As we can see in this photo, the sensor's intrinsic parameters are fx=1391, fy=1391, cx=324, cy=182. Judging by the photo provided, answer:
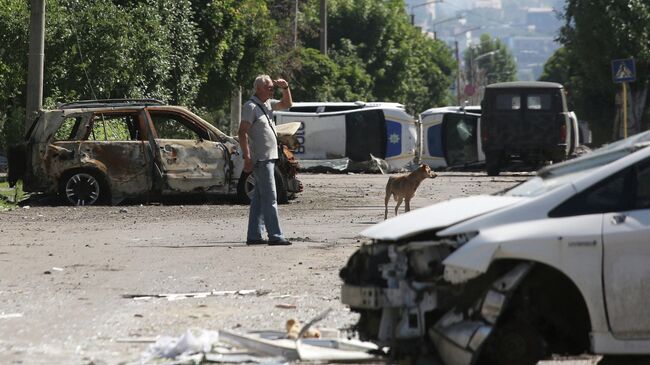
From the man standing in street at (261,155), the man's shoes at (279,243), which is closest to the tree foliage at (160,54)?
the man standing in street at (261,155)

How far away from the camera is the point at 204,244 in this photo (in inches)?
598

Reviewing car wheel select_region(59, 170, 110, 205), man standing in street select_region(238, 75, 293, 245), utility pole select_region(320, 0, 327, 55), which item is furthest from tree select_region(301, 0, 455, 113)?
man standing in street select_region(238, 75, 293, 245)

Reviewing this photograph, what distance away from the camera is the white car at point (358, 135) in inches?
1529

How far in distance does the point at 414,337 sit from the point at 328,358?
0.65 metres

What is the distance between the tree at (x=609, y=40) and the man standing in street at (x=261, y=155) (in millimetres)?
39570

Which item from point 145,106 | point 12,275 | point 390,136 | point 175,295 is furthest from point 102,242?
point 390,136

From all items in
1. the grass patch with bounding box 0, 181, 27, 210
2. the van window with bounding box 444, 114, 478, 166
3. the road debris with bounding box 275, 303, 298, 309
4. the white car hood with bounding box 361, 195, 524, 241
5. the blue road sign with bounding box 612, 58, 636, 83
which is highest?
the blue road sign with bounding box 612, 58, 636, 83

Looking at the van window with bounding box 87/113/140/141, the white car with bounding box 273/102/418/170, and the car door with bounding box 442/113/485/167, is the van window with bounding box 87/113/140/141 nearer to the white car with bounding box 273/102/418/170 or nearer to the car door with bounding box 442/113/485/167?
the white car with bounding box 273/102/418/170

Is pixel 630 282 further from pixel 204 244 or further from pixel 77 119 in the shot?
pixel 77 119

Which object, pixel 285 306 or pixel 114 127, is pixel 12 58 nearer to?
pixel 114 127

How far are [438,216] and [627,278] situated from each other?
3.61ft

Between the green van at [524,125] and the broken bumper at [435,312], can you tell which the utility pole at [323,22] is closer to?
the green van at [524,125]

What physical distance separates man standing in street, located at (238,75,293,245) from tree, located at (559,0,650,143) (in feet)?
130

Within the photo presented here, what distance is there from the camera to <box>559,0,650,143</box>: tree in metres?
52.9
